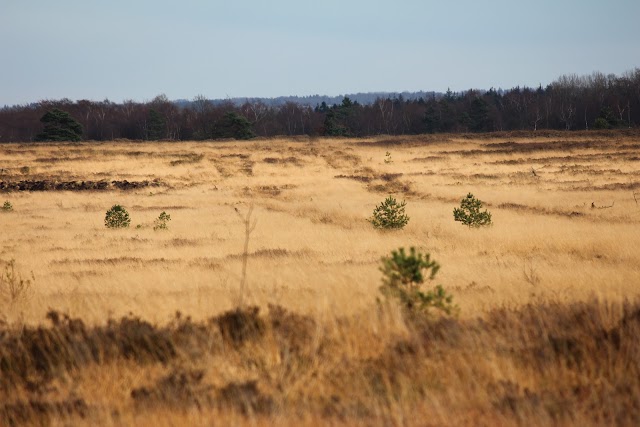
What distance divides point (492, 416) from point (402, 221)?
58.9 feet

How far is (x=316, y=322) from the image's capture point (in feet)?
22.3

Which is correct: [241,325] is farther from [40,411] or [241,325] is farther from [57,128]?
[57,128]

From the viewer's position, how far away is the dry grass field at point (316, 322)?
513 cm

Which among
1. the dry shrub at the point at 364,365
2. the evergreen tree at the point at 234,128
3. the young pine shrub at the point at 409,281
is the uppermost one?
the evergreen tree at the point at 234,128

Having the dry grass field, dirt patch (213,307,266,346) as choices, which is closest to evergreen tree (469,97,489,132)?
the dry grass field

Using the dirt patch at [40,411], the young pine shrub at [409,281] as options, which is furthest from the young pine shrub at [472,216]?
the dirt patch at [40,411]

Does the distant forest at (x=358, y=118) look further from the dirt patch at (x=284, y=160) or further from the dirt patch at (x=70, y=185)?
the dirt patch at (x=70, y=185)

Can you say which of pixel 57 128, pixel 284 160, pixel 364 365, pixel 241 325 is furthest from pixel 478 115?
pixel 364 365

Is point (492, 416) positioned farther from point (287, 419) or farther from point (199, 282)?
point (199, 282)

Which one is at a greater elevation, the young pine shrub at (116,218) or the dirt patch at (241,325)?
the dirt patch at (241,325)

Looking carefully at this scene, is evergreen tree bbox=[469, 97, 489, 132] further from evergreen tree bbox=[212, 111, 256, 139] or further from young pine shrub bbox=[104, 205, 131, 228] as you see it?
young pine shrub bbox=[104, 205, 131, 228]

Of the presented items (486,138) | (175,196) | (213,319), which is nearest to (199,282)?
(213,319)

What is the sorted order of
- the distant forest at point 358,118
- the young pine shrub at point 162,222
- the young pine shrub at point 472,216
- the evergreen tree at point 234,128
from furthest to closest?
the distant forest at point 358,118
the evergreen tree at point 234,128
the young pine shrub at point 162,222
the young pine shrub at point 472,216

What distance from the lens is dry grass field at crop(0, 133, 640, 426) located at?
513cm
